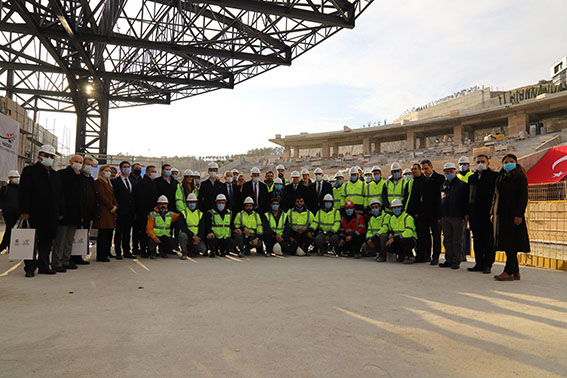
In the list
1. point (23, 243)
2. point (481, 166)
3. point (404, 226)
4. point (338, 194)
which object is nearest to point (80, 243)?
point (23, 243)

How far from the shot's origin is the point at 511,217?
6133 millimetres

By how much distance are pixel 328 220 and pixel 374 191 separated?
1.36 metres

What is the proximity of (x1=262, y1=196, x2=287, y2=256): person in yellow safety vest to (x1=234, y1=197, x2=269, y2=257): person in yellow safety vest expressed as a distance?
17 cm

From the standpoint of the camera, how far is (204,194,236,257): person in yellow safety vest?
8883 millimetres

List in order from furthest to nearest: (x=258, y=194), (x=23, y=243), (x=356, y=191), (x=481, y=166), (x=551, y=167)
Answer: (x=551, y=167) < (x=258, y=194) < (x=356, y=191) < (x=481, y=166) < (x=23, y=243)

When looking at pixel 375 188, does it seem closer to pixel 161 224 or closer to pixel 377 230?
pixel 377 230

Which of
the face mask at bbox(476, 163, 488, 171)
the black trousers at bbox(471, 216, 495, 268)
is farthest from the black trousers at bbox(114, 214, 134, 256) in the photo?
the face mask at bbox(476, 163, 488, 171)

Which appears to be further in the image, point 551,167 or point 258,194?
point 551,167

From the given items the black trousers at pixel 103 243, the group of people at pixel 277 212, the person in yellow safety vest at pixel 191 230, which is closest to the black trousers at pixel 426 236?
the group of people at pixel 277 212

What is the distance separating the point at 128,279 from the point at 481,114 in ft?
138

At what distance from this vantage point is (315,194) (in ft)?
33.0

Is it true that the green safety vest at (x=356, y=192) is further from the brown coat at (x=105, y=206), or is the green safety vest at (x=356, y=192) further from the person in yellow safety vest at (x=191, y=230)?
the brown coat at (x=105, y=206)

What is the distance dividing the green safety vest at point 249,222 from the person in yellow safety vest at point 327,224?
58.7 inches

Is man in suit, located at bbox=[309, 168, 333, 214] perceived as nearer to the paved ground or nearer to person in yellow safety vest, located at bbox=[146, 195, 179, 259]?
person in yellow safety vest, located at bbox=[146, 195, 179, 259]
